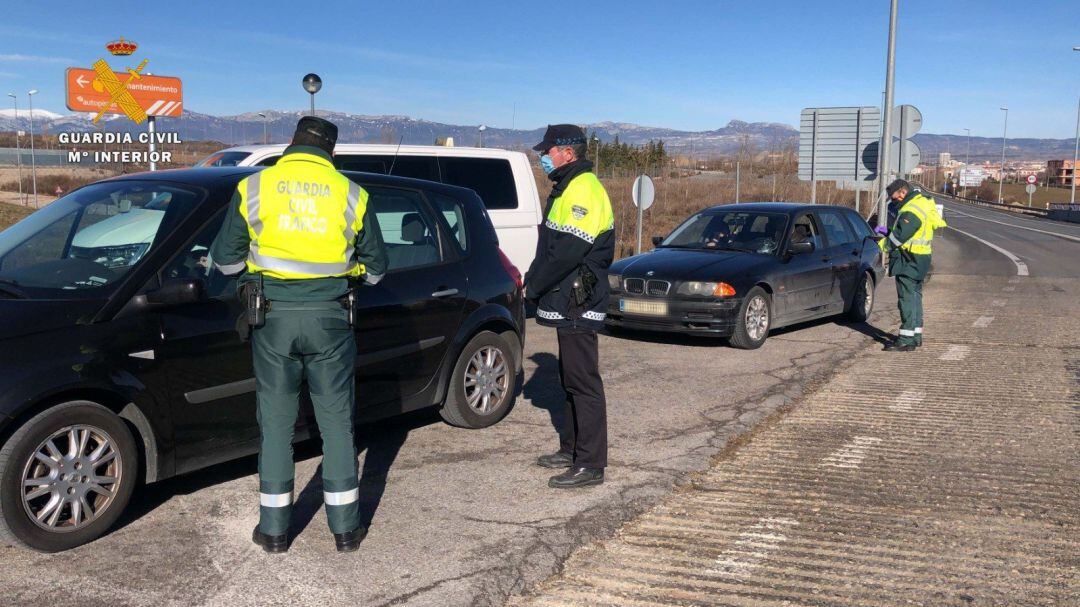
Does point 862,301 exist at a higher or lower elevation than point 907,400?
higher

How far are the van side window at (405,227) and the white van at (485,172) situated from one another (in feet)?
12.6

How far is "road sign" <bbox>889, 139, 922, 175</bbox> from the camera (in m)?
18.7

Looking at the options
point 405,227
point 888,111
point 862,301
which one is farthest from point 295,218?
point 888,111

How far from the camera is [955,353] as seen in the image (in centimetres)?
960

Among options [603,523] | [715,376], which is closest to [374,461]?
[603,523]

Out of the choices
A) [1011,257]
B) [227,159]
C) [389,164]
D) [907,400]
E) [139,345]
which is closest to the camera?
[139,345]

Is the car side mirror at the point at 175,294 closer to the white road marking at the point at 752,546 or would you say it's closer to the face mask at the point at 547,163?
the face mask at the point at 547,163

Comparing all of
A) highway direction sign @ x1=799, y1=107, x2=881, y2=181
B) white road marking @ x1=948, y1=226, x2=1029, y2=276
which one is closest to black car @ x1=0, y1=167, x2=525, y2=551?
white road marking @ x1=948, y1=226, x2=1029, y2=276

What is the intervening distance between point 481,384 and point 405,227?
3.89ft

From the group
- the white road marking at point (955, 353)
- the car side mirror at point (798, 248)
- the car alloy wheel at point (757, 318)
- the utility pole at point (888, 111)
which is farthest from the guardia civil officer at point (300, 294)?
the utility pole at point (888, 111)

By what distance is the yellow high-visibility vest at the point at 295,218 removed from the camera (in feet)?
12.6

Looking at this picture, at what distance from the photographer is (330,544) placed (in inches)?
167

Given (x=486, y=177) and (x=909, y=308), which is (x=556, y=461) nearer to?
(x=909, y=308)

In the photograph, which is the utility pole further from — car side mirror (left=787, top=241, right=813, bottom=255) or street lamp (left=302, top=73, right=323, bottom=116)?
street lamp (left=302, top=73, right=323, bottom=116)
